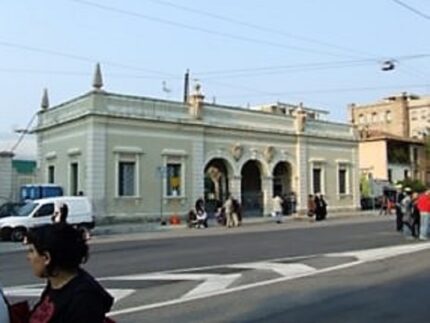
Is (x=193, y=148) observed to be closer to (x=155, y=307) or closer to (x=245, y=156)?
(x=245, y=156)

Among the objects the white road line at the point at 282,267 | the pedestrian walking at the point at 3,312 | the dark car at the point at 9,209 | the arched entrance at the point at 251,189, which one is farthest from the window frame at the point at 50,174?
the pedestrian walking at the point at 3,312

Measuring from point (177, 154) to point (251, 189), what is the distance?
987cm

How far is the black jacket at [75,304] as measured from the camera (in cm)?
300

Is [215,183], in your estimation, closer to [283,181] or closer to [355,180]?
[283,181]

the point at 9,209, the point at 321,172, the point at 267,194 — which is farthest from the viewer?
the point at 321,172

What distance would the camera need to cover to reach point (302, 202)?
168 feet

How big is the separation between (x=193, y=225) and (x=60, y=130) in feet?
34.2

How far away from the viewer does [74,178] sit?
41875mm

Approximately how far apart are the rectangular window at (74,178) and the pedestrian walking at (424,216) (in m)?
22.6

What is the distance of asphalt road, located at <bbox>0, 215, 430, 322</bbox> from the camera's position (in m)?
9.62

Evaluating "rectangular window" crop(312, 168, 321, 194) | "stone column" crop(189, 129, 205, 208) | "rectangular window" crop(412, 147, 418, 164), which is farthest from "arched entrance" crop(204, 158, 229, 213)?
"rectangular window" crop(412, 147, 418, 164)

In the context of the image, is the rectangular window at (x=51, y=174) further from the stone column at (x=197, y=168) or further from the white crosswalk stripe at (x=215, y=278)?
the white crosswalk stripe at (x=215, y=278)

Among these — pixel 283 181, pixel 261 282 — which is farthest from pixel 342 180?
pixel 261 282

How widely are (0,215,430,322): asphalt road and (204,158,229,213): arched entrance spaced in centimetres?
2547
